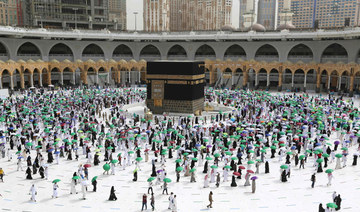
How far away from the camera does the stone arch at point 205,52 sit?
209ft

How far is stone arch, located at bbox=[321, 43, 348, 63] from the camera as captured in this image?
54188 millimetres

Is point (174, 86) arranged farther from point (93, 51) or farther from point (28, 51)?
point (28, 51)

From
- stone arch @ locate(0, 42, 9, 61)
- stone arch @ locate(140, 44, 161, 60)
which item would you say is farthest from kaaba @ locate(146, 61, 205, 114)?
stone arch @ locate(140, 44, 161, 60)

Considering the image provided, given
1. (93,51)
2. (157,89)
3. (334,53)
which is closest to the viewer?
(157,89)

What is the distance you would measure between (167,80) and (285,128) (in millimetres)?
13731

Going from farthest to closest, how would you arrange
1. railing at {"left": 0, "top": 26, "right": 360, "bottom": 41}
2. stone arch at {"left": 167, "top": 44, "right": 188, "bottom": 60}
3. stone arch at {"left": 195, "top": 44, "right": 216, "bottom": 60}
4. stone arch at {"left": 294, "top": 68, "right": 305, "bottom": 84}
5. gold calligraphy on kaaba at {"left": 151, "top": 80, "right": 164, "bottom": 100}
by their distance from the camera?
stone arch at {"left": 167, "top": 44, "right": 188, "bottom": 60} < stone arch at {"left": 195, "top": 44, "right": 216, "bottom": 60} < stone arch at {"left": 294, "top": 68, "right": 305, "bottom": 84} < railing at {"left": 0, "top": 26, "right": 360, "bottom": 41} < gold calligraphy on kaaba at {"left": 151, "top": 80, "right": 164, "bottom": 100}

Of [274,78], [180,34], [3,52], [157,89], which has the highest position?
[180,34]

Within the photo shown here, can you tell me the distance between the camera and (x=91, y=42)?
61156mm

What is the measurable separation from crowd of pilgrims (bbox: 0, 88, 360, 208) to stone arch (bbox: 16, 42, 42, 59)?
26154mm

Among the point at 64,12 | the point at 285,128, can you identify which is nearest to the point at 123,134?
the point at 285,128

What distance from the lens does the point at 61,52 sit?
200ft

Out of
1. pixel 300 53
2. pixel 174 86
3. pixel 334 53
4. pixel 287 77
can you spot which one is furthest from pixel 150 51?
pixel 174 86

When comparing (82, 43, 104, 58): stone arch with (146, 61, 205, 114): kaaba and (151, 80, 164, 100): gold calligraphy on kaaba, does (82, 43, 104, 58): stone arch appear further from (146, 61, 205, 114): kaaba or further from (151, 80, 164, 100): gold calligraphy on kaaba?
(151, 80, 164, 100): gold calligraphy on kaaba

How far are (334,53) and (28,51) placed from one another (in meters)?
52.7
